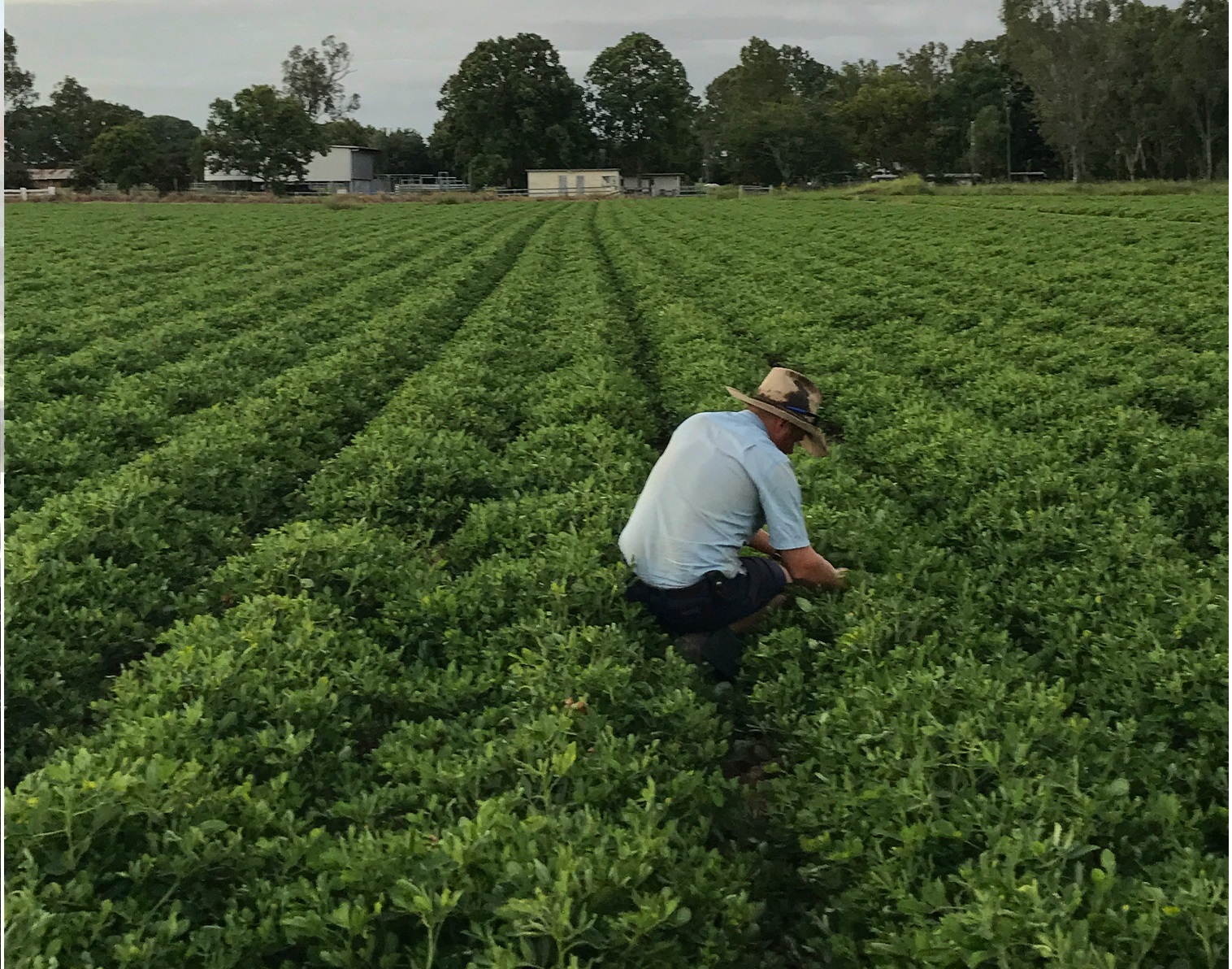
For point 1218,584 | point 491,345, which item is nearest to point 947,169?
point 491,345

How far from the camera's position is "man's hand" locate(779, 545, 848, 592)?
5.87m

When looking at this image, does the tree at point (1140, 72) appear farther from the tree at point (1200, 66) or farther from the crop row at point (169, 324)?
the crop row at point (169, 324)

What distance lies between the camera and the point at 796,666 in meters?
5.55

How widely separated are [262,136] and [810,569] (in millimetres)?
104211

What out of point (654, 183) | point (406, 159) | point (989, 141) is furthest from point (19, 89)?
point (989, 141)

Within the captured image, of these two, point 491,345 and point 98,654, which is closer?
point 98,654

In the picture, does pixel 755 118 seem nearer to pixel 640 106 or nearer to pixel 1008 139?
pixel 640 106

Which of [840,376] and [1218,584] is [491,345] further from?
[1218,584]

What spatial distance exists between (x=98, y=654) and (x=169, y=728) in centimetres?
187

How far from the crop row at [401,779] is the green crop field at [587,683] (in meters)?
0.02

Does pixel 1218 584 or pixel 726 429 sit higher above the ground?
pixel 726 429

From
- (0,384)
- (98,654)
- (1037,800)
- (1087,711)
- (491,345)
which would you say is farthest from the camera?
(491,345)

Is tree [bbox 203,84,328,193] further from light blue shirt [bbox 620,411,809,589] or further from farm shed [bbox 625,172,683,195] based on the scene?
light blue shirt [bbox 620,411,809,589]

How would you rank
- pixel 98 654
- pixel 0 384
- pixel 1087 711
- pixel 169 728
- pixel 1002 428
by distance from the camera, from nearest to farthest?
1. pixel 169 728
2. pixel 1087 711
3. pixel 98 654
4. pixel 1002 428
5. pixel 0 384
